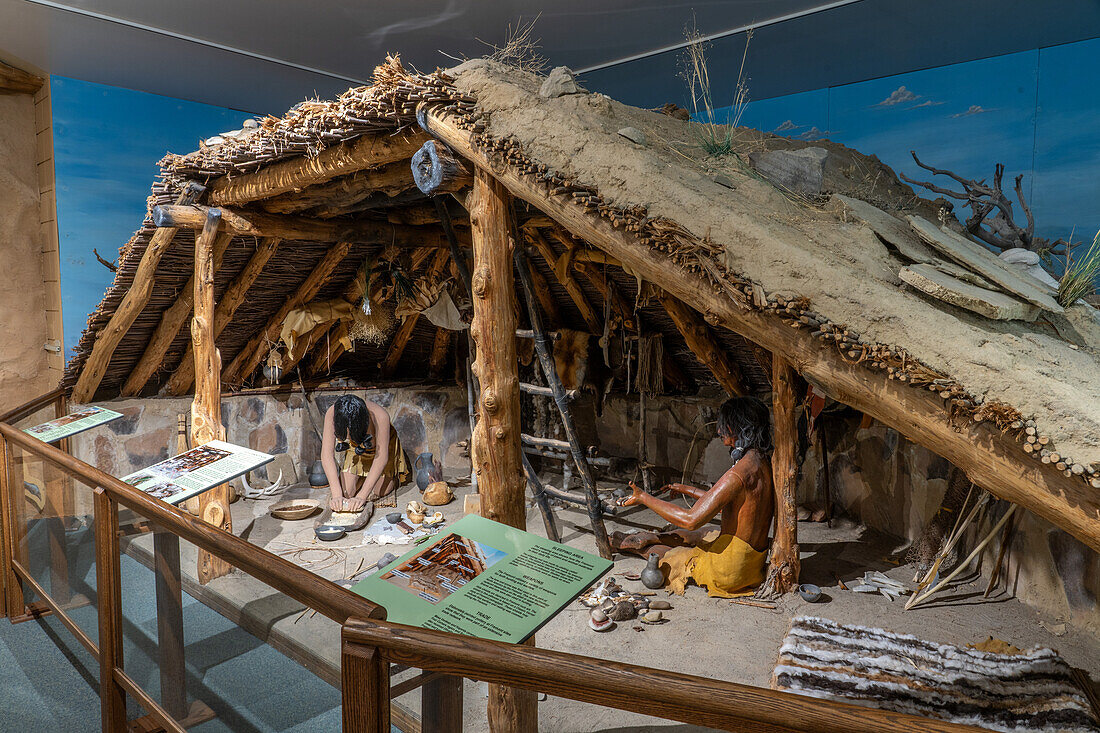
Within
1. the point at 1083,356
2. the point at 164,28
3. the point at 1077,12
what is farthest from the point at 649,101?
the point at 1083,356

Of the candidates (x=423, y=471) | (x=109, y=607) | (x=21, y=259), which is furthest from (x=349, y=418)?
(x=21, y=259)

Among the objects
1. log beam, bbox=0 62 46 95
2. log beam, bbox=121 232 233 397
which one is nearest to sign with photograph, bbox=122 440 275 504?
log beam, bbox=121 232 233 397

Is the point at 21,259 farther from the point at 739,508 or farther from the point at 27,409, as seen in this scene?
the point at 739,508

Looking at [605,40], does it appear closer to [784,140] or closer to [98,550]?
[784,140]

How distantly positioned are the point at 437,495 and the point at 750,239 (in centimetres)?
416

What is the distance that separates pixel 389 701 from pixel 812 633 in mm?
2651

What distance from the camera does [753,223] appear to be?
2.09 m

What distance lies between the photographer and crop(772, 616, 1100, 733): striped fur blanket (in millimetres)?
2455

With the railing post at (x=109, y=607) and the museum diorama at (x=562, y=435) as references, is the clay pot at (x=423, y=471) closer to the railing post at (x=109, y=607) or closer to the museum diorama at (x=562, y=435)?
the museum diorama at (x=562, y=435)

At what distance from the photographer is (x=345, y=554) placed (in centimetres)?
441

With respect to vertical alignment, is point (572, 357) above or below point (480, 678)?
above

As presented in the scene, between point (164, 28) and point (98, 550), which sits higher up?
point (164, 28)

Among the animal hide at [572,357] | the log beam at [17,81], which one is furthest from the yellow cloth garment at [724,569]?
the log beam at [17,81]

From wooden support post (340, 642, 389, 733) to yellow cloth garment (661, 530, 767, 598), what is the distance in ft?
9.56
